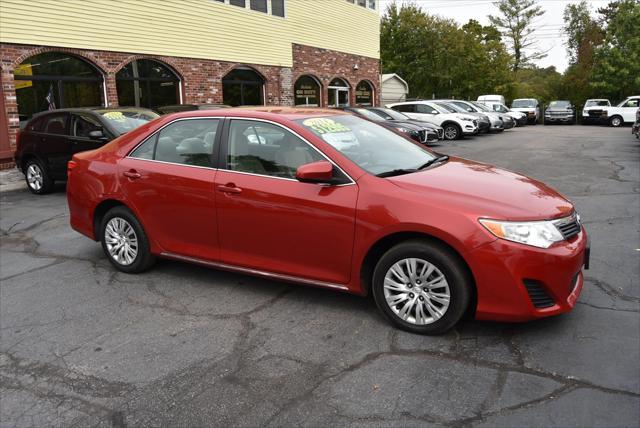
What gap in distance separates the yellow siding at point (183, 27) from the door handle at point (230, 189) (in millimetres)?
11233

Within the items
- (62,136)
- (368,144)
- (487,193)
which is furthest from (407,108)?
(487,193)

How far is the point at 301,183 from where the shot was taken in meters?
4.15

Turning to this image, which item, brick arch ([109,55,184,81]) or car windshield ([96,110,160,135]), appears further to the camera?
brick arch ([109,55,184,81])

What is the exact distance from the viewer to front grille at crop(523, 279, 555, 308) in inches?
138

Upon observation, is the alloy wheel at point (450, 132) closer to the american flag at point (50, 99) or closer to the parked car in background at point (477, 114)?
the parked car in background at point (477, 114)

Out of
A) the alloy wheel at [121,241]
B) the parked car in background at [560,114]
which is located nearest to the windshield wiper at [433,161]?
the alloy wheel at [121,241]

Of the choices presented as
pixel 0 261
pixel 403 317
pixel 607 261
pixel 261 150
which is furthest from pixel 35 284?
pixel 607 261

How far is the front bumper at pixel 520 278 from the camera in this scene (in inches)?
136

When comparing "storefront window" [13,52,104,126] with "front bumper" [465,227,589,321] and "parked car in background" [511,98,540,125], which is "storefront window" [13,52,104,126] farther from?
"parked car in background" [511,98,540,125]

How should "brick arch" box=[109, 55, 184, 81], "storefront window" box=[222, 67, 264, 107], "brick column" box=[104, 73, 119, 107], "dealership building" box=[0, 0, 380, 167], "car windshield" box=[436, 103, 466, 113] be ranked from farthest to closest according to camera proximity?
1. "car windshield" box=[436, 103, 466, 113]
2. "storefront window" box=[222, 67, 264, 107]
3. "brick arch" box=[109, 55, 184, 81]
4. "brick column" box=[104, 73, 119, 107]
5. "dealership building" box=[0, 0, 380, 167]

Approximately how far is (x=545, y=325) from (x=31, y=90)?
13.7 metres

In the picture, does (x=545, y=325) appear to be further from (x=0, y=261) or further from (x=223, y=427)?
(x=0, y=261)

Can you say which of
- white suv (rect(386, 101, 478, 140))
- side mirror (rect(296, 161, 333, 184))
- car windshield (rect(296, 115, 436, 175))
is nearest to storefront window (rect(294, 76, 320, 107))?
white suv (rect(386, 101, 478, 140))

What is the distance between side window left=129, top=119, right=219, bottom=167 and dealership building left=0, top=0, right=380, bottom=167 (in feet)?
32.5
